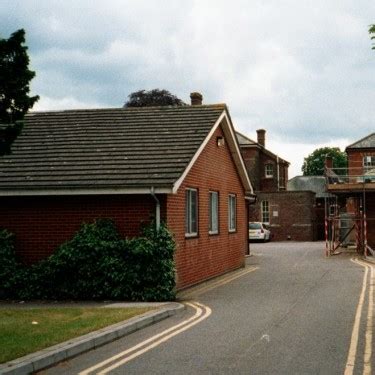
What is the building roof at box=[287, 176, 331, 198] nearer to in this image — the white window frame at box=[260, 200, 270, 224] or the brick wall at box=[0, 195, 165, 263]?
the white window frame at box=[260, 200, 270, 224]

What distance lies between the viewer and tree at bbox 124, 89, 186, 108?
47756mm

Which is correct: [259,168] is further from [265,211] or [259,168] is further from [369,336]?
[369,336]

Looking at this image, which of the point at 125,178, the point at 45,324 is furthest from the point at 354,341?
the point at 125,178

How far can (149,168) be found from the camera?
15180 mm

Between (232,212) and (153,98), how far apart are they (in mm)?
26903

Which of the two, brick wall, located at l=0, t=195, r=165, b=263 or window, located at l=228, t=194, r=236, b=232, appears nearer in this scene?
brick wall, located at l=0, t=195, r=165, b=263

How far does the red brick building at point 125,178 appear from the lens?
1484 centimetres

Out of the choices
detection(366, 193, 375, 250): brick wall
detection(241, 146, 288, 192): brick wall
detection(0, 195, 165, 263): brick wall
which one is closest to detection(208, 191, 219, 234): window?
detection(0, 195, 165, 263): brick wall

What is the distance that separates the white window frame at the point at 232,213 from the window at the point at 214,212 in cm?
204

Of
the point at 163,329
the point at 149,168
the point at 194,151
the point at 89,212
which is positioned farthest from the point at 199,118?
the point at 163,329

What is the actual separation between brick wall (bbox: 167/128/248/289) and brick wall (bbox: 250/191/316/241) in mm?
28178

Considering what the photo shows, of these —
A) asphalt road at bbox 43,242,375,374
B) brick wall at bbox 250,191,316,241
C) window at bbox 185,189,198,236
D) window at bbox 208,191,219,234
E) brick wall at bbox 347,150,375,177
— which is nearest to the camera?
asphalt road at bbox 43,242,375,374

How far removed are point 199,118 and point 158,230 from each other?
217 inches

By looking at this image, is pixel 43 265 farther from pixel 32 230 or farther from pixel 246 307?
pixel 246 307
